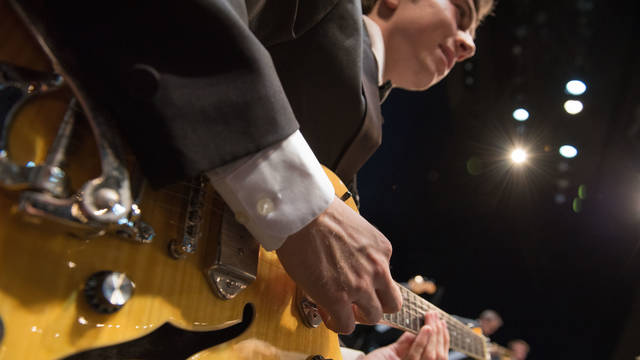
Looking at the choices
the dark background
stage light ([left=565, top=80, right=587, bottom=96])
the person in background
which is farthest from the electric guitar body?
the person in background

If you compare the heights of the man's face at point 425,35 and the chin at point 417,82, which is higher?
the man's face at point 425,35

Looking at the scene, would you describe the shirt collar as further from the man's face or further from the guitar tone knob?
the guitar tone knob

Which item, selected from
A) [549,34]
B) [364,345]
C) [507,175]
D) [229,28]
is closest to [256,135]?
[229,28]

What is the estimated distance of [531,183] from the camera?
412 centimetres

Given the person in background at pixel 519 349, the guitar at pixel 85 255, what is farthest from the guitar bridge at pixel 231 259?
the person in background at pixel 519 349

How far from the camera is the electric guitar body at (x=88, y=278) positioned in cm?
41

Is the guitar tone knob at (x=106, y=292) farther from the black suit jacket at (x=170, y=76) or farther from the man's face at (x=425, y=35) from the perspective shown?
the man's face at (x=425, y=35)

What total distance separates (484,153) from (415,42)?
2876mm

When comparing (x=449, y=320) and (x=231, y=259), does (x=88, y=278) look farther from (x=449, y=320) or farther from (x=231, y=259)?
(x=449, y=320)

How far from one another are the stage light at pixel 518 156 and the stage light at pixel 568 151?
0.29 m

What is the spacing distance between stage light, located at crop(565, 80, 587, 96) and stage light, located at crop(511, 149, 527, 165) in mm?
661

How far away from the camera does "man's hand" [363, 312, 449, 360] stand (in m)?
1.26

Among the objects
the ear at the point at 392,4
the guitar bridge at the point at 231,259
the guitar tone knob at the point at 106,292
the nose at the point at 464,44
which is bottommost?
the guitar tone knob at the point at 106,292

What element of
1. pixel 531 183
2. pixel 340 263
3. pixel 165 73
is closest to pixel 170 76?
pixel 165 73
